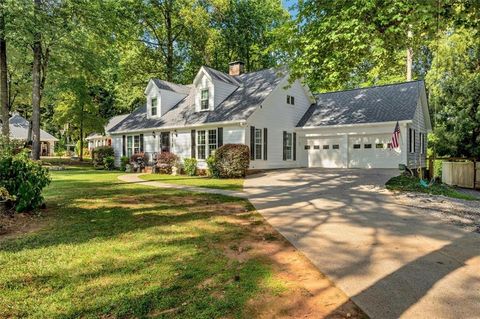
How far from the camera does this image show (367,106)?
20422mm

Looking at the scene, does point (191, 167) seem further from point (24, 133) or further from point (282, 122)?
point (24, 133)

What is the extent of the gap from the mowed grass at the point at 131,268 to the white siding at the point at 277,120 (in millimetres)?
11238

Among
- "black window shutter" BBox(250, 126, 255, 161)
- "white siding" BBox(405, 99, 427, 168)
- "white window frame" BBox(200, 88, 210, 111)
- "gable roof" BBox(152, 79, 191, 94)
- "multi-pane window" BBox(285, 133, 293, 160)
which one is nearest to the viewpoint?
"black window shutter" BBox(250, 126, 255, 161)

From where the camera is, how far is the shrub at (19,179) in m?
6.73

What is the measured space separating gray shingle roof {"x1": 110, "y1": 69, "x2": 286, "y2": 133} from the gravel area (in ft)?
30.9

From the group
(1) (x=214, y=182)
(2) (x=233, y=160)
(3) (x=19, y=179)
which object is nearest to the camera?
(3) (x=19, y=179)

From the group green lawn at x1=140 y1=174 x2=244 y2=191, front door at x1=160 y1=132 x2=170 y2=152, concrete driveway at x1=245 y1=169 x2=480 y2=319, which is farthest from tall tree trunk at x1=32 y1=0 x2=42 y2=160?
concrete driveway at x1=245 y1=169 x2=480 y2=319

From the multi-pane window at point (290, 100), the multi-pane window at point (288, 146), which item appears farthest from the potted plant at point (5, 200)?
the multi-pane window at point (290, 100)

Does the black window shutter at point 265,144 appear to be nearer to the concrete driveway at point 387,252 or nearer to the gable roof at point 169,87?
the gable roof at point 169,87

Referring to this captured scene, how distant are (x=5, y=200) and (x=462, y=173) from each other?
20647mm

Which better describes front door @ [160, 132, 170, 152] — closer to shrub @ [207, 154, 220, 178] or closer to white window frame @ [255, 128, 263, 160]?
shrub @ [207, 154, 220, 178]

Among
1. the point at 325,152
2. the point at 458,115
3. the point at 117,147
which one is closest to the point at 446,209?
the point at 325,152

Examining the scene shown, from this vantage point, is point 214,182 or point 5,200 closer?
point 5,200

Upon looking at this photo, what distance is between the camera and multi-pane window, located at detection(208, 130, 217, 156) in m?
18.5
